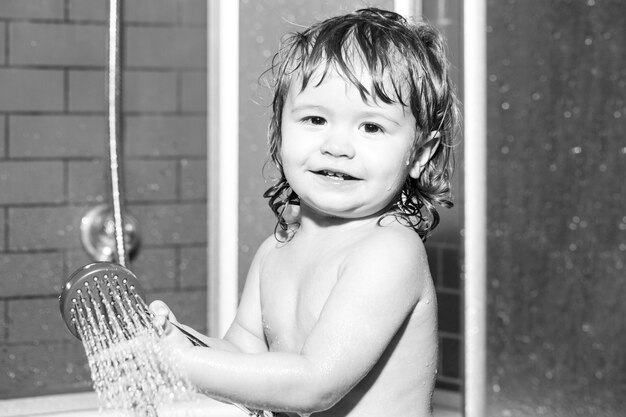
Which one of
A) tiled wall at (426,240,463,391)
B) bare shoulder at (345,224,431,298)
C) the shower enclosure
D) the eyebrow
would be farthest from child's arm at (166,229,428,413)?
tiled wall at (426,240,463,391)

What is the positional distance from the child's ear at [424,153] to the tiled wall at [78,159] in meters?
0.77

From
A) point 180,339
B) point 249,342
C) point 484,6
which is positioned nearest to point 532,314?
point 484,6

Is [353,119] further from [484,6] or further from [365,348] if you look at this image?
[484,6]

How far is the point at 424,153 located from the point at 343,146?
0.42 feet

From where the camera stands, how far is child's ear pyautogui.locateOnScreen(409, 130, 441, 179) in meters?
1.05

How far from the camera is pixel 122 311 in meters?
0.94

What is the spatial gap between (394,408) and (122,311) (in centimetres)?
28

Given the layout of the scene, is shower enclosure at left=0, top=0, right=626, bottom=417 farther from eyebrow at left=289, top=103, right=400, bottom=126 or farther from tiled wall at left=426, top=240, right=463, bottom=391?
eyebrow at left=289, top=103, right=400, bottom=126

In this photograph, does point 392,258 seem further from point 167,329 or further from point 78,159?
point 78,159

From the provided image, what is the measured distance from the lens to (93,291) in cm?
96

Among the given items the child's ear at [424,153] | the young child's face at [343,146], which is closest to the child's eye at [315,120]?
the young child's face at [343,146]

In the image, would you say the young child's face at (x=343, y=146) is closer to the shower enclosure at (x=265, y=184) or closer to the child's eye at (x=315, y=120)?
the child's eye at (x=315, y=120)

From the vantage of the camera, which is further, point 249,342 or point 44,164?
point 44,164

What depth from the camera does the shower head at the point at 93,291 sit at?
0.95 meters
